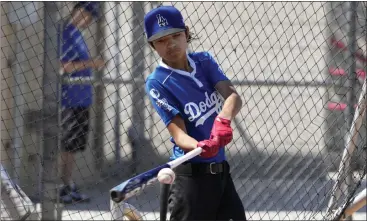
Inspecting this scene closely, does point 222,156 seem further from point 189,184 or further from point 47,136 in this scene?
point 47,136

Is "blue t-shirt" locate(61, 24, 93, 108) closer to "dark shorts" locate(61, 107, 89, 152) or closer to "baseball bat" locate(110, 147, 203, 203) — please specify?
"dark shorts" locate(61, 107, 89, 152)

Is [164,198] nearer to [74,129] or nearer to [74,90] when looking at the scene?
[74,90]

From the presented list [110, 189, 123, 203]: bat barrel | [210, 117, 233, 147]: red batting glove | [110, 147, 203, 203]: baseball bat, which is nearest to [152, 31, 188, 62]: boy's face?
[210, 117, 233, 147]: red batting glove

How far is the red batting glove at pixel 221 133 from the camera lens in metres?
4.21

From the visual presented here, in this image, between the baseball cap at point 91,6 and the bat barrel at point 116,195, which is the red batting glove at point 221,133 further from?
the baseball cap at point 91,6

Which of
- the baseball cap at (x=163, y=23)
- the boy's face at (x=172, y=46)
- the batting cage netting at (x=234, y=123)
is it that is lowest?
the batting cage netting at (x=234, y=123)

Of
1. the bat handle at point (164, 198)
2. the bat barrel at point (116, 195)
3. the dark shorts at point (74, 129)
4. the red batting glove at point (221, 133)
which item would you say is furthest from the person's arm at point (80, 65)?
the bat barrel at point (116, 195)

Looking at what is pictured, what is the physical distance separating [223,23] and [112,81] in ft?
2.94

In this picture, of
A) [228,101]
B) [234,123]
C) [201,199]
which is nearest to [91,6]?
[234,123]

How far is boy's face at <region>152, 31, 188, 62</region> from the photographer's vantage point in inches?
177

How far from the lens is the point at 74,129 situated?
675 centimetres

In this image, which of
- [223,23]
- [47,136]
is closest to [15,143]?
[47,136]

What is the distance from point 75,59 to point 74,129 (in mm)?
505

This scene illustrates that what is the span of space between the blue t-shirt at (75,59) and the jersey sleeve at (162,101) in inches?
78.8
